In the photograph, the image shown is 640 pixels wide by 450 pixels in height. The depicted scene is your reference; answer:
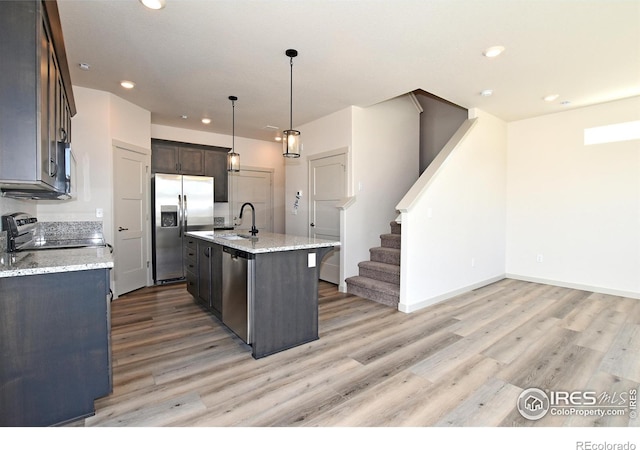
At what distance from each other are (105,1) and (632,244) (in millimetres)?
6590

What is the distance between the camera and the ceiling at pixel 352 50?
233 cm

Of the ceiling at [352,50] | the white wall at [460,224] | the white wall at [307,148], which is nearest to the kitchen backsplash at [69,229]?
the ceiling at [352,50]

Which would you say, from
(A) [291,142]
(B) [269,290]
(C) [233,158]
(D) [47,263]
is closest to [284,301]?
(B) [269,290]

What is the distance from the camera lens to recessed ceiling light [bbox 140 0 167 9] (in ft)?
7.23

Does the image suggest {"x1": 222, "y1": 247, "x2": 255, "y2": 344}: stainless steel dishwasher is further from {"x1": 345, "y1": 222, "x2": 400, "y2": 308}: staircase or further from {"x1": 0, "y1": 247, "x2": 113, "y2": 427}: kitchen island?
{"x1": 345, "y1": 222, "x2": 400, "y2": 308}: staircase

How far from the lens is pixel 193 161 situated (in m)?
5.55

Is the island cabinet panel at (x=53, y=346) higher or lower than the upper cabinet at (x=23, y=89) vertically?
lower

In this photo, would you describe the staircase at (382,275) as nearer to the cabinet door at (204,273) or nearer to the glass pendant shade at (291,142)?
the cabinet door at (204,273)

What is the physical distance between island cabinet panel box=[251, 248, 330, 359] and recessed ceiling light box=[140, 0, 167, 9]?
1996 millimetres

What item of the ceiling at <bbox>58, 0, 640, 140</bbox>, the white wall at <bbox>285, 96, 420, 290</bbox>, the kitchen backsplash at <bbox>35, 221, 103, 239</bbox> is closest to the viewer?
the ceiling at <bbox>58, 0, 640, 140</bbox>

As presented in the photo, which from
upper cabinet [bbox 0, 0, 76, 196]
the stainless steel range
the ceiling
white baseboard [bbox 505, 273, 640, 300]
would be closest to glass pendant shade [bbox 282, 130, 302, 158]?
the ceiling

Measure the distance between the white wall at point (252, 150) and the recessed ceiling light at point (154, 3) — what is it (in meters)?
3.71

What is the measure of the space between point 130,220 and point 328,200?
303 cm

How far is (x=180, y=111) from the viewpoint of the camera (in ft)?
15.6
